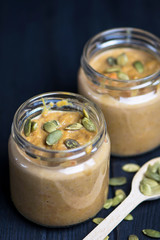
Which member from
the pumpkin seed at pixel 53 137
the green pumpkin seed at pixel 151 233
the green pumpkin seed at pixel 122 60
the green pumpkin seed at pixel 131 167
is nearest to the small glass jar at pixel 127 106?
the green pumpkin seed at pixel 131 167

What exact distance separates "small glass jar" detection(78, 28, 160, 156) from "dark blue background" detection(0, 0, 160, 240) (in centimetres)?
11

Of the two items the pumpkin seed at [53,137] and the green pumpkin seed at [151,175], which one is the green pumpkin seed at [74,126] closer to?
the pumpkin seed at [53,137]

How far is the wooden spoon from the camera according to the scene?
2.39 metres

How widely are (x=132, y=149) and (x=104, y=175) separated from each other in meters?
0.45

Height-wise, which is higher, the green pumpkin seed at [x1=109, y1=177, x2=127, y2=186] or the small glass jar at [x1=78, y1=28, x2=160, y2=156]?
the small glass jar at [x1=78, y1=28, x2=160, y2=156]

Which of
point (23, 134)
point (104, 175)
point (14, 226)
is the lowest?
point (14, 226)

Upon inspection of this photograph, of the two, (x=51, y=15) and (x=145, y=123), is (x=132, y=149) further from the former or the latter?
(x=51, y=15)

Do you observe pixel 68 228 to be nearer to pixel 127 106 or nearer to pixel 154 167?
pixel 154 167

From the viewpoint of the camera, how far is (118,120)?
9.06 feet

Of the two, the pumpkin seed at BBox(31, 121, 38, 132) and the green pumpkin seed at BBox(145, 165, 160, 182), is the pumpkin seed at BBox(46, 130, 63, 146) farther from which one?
the green pumpkin seed at BBox(145, 165, 160, 182)

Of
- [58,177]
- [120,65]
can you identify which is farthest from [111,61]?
[58,177]

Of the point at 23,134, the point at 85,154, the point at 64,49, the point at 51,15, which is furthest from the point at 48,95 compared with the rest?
the point at 51,15

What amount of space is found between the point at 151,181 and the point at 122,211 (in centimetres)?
25

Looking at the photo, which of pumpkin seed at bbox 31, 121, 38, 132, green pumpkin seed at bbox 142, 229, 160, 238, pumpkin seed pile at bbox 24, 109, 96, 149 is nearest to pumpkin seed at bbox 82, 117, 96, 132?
pumpkin seed pile at bbox 24, 109, 96, 149
